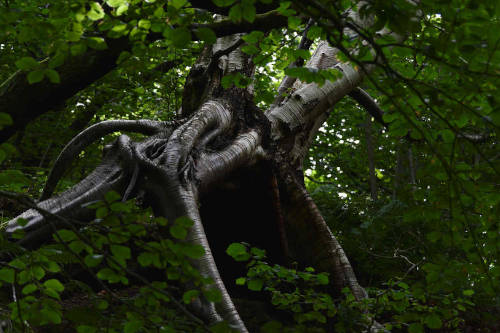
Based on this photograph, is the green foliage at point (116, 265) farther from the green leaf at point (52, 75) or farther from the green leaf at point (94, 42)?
the green leaf at point (94, 42)

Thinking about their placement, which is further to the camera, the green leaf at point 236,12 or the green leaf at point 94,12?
the green leaf at point 94,12

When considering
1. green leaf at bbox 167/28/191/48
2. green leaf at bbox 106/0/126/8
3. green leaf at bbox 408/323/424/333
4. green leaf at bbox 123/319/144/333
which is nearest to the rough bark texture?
green leaf at bbox 408/323/424/333

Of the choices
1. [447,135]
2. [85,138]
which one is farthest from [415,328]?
[85,138]

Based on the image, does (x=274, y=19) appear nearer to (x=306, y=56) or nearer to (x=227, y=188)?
(x=306, y=56)

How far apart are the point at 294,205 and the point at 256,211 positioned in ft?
1.56

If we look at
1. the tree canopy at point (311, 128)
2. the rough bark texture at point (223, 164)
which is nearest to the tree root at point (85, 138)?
the rough bark texture at point (223, 164)

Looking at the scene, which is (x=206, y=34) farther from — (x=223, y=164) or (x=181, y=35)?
(x=223, y=164)

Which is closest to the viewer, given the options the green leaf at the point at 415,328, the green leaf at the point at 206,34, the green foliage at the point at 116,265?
the green foliage at the point at 116,265

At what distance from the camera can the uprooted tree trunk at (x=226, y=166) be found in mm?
3975

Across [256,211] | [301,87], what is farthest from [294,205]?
[301,87]

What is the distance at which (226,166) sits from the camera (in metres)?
4.55

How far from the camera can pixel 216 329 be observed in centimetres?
163

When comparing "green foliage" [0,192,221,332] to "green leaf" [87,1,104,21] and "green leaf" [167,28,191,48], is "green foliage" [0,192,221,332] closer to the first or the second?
"green leaf" [167,28,191,48]

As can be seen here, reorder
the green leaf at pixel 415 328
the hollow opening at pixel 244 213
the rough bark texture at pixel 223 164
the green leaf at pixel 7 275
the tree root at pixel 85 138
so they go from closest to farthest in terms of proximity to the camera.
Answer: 1. the green leaf at pixel 7 275
2. the green leaf at pixel 415 328
3. the rough bark texture at pixel 223 164
4. the tree root at pixel 85 138
5. the hollow opening at pixel 244 213
